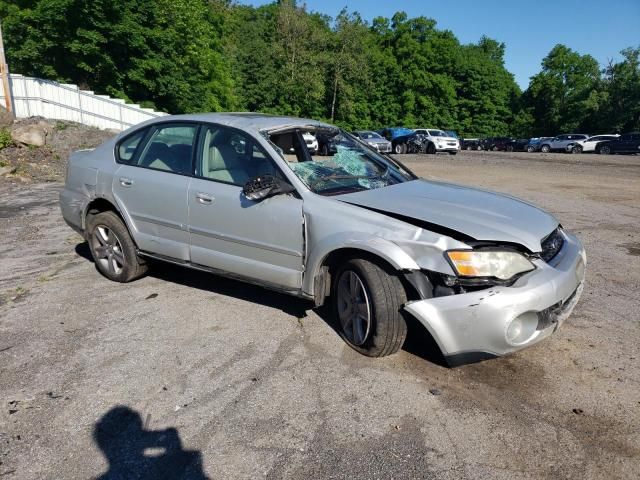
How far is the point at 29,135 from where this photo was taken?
16453 millimetres

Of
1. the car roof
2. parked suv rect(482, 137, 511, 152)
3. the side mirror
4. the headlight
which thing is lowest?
parked suv rect(482, 137, 511, 152)

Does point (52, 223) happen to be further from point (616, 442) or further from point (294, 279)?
point (616, 442)

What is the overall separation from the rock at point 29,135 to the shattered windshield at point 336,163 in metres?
15.0

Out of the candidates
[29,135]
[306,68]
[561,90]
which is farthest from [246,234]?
[561,90]

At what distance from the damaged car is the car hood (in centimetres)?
1

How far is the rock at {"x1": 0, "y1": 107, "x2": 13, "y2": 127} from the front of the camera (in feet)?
58.0

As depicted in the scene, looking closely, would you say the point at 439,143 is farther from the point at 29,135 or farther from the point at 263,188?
the point at 263,188

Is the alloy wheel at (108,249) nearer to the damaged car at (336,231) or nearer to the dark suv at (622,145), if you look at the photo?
the damaged car at (336,231)

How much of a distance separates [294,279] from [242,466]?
4.91ft

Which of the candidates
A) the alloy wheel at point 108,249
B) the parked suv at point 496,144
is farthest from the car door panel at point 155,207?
the parked suv at point 496,144

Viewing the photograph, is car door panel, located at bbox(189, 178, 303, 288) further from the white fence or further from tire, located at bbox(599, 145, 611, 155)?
tire, located at bbox(599, 145, 611, 155)

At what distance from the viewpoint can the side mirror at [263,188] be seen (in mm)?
3666

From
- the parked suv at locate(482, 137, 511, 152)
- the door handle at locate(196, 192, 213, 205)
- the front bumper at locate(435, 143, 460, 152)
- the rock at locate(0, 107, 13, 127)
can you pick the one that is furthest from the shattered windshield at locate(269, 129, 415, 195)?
the parked suv at locate(482, 137, 511, 152)

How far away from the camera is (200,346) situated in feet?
12.3
